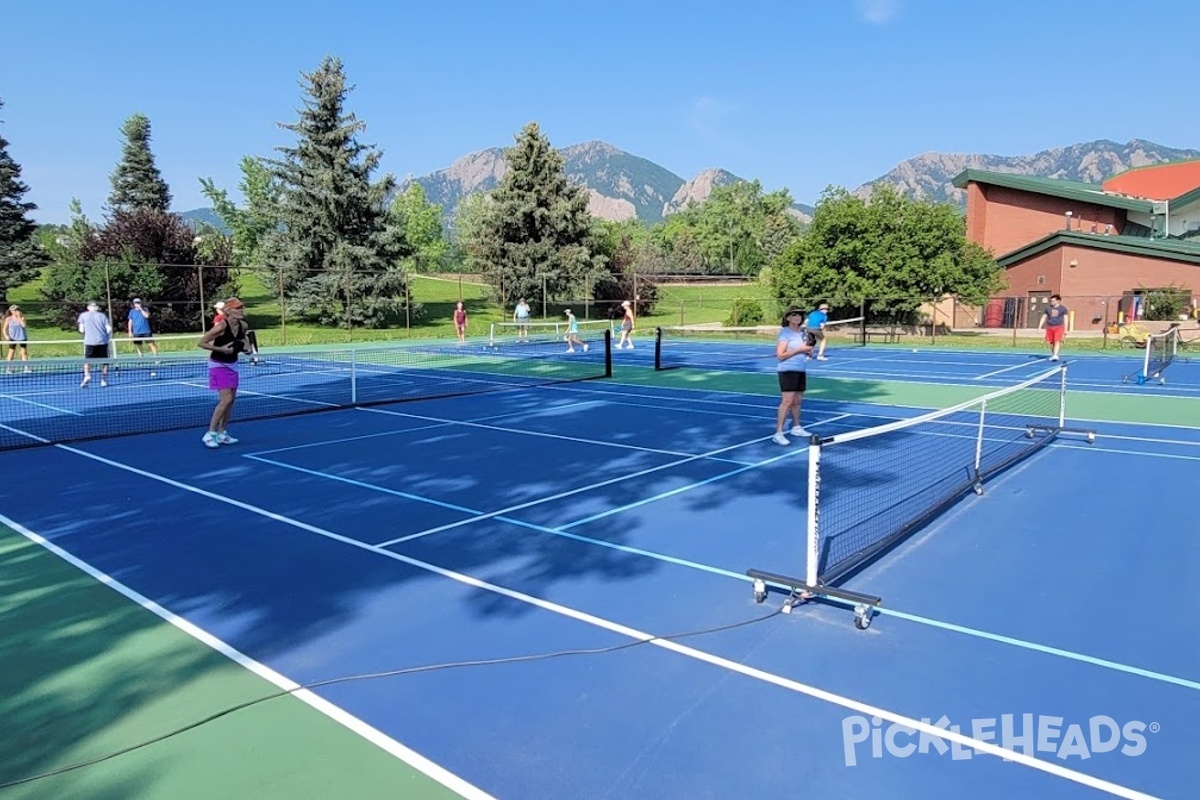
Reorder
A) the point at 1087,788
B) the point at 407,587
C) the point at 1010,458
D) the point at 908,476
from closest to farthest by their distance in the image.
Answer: the point at 1087,788
the point at 407,587
the point at 908,476
the point at 1010,458

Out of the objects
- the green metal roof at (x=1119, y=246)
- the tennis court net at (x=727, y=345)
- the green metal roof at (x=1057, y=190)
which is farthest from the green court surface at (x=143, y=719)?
the green metal roof at (x=1057, y=190)

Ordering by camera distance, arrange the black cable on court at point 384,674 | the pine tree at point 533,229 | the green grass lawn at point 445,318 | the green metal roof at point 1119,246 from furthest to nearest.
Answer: the pine tree at point 533,229 < the green metal roof at point 1119,246 < the green grass lawn at point 445,318 < the black cable on court at point 384,674

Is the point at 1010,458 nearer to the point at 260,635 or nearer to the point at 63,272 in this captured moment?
the point at 260,635

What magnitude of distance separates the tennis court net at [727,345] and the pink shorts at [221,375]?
13302mm

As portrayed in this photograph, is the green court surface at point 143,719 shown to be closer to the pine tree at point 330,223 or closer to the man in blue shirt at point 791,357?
the man in blue shirt at point 791,357

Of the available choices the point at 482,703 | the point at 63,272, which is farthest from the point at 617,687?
the point at 63,272

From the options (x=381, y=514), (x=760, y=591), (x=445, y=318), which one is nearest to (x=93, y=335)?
(x=381, y=514)

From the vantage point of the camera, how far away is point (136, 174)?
54625 mm

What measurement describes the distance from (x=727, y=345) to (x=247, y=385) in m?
21.6

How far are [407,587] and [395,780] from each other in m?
2.46

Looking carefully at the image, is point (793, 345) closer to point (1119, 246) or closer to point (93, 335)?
point (93, 335)

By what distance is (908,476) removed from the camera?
9.70m

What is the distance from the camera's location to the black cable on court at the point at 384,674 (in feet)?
12.4

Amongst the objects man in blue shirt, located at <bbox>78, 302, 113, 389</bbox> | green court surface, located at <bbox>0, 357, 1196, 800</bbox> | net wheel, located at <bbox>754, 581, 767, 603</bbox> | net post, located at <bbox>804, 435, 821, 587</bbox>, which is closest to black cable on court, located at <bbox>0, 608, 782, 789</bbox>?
green court surface, located at <bbox>0, 357, 1196, 800</bbox>
